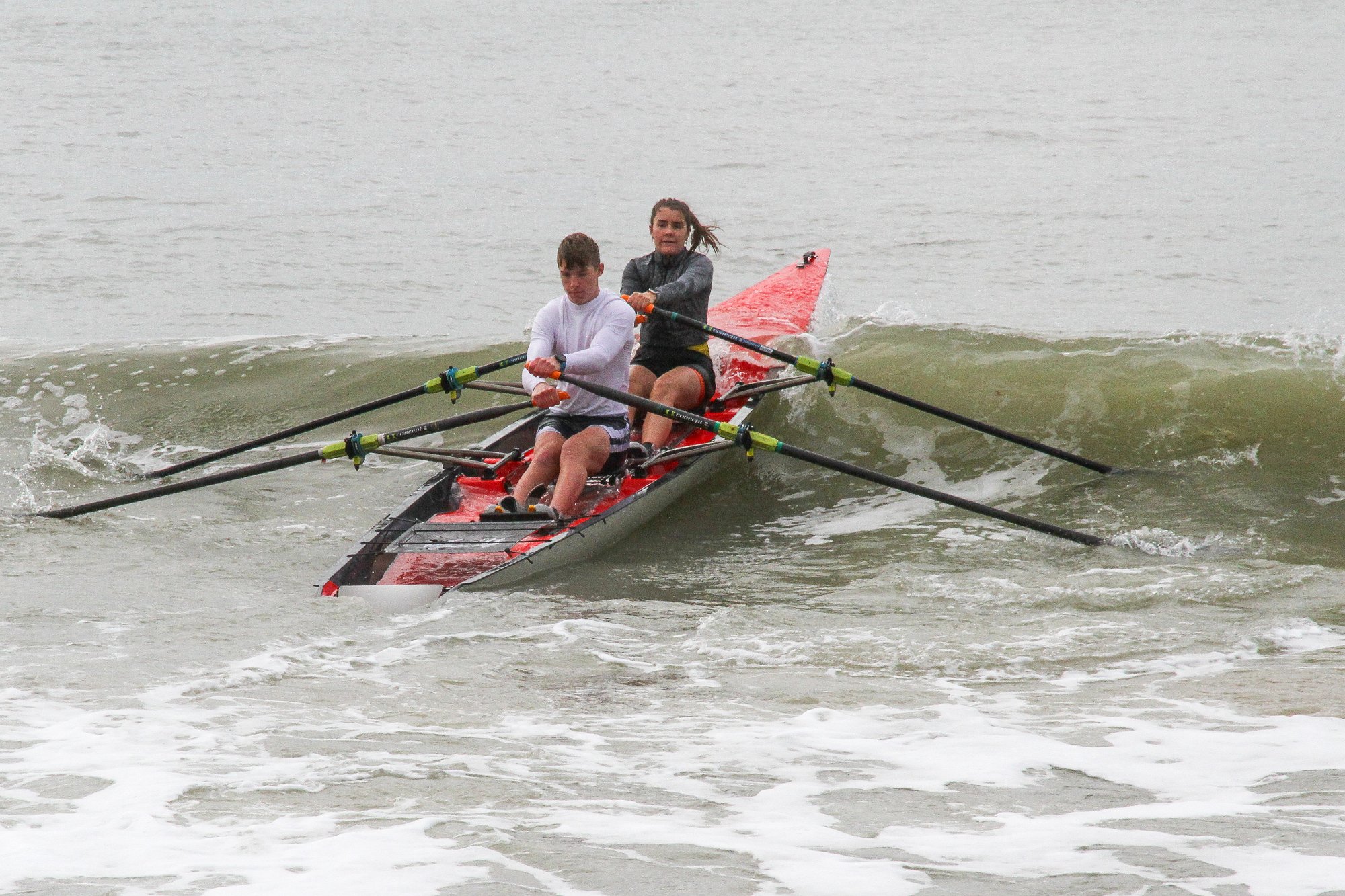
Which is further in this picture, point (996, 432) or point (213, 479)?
point (996, 432)

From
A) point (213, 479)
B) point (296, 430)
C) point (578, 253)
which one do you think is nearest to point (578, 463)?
point (578, 253)

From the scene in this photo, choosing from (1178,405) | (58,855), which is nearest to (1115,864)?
(58,855)

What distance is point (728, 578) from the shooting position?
650 centimetres

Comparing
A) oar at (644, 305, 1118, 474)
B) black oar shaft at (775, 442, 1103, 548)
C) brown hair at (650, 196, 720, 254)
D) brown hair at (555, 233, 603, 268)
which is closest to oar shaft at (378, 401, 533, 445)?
brown hair at (555, 233, 603, 268)

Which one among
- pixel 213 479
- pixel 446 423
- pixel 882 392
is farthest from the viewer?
pixel 882 392

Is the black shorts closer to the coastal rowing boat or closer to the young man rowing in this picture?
the coastal rowing boat

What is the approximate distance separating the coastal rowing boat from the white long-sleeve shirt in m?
0.52

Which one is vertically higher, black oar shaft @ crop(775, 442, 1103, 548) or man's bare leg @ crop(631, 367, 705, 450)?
man's bare leg @ crop(631, 367, 705, 450)

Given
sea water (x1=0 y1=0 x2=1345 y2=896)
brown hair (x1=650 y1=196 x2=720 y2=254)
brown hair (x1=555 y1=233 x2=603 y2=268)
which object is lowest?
sea water (x1=0 y1=0 x2=1345 y2=896)

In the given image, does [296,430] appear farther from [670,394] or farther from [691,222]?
[691,222]

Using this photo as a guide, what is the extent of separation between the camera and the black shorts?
798 centimetres

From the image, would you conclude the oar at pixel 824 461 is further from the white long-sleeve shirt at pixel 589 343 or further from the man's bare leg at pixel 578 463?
the man's bare leg at pixel 578 463

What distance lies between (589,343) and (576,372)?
0.21 m

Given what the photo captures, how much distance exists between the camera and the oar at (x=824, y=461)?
6473 mm
